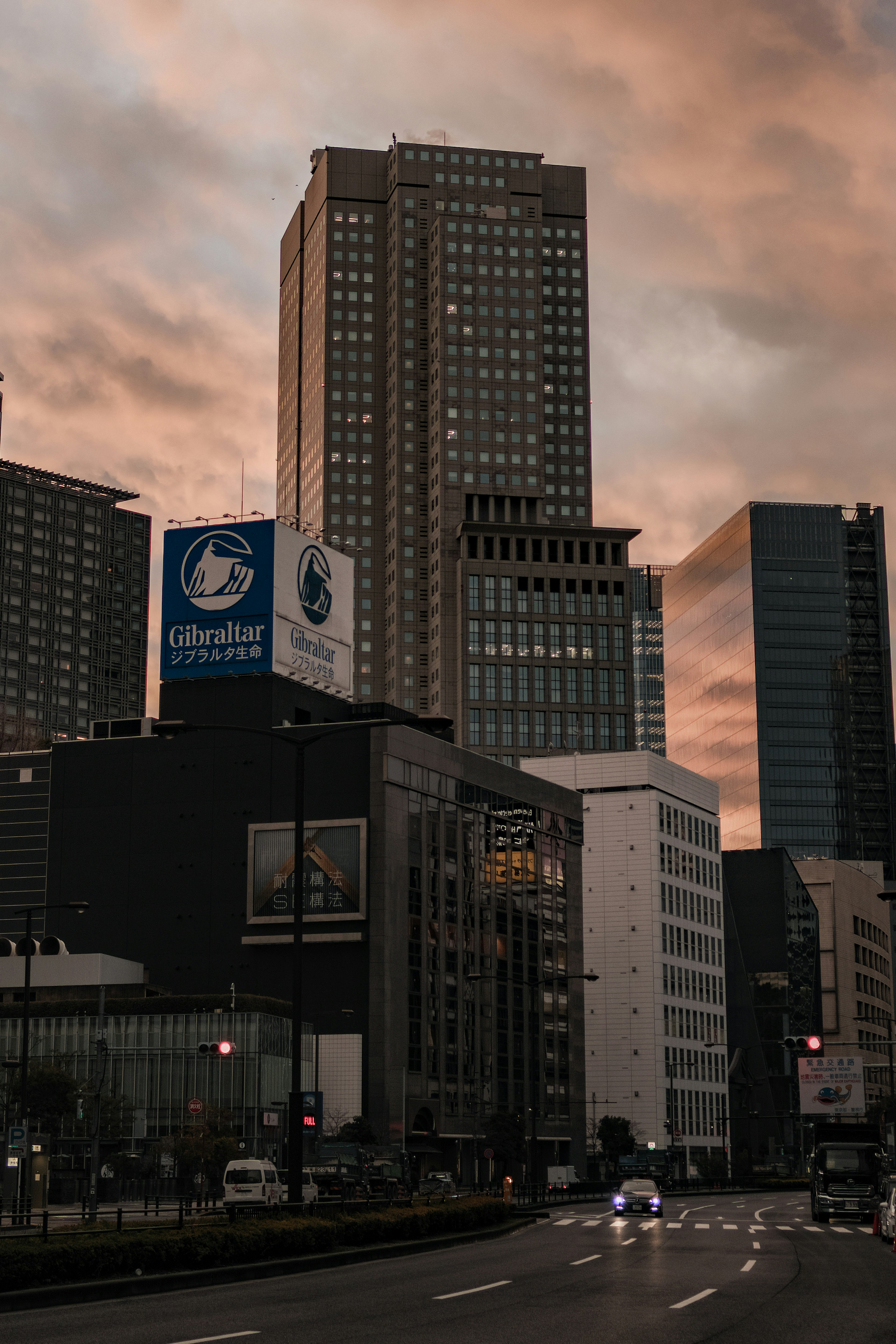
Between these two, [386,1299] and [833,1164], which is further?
[833,1164]

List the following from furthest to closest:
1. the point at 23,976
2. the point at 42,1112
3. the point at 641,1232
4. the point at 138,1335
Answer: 1. the point at 23,976
2. the point at 42,1112
3. the point at 641,1232
4. the point at 138,1335

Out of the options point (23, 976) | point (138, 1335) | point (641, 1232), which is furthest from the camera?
point (23, 976)

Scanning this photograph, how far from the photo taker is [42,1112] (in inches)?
3775

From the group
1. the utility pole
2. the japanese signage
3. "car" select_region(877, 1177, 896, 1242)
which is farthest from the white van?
the japanese signage

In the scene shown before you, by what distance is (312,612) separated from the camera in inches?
5128

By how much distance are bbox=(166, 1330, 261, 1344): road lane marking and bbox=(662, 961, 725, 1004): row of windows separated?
158664 mm

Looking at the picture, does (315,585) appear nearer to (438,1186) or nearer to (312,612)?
(312,612)

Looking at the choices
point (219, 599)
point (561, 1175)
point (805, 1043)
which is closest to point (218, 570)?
point (219, 599)

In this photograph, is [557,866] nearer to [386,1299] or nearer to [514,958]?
[514,958]

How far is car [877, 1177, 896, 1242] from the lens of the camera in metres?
45.1

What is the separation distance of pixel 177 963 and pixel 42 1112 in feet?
106

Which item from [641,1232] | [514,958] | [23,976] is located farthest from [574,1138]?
[641,1232]

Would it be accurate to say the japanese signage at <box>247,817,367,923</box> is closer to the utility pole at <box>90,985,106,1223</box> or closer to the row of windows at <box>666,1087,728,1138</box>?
the utility pole at <box>90,985,106,1223</box>

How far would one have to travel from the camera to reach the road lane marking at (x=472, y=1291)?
2541 centimetres
